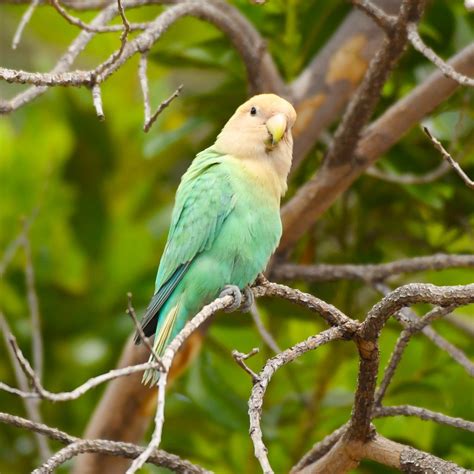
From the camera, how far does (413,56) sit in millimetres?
3316

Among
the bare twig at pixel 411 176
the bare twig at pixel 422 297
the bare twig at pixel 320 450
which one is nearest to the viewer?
the bare twig at pixel 422 297

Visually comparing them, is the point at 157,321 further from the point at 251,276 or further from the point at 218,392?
the point at 218,392

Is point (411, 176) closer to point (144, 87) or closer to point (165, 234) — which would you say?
point (165, 234)

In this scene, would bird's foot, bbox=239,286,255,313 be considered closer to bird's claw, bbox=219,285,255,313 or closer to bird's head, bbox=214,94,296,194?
bird's claw, bbox=219,285,255,313

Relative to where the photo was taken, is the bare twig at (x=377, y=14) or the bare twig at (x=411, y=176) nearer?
the bare twig at (x=377, y=14)

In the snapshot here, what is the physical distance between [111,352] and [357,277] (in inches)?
41.3

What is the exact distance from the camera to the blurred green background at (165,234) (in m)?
3.18

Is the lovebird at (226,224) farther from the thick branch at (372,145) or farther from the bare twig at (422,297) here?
the bare twig at (422,297)

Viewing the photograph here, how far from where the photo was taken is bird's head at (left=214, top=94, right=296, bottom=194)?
2.52m

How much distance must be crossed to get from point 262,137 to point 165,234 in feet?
3.83

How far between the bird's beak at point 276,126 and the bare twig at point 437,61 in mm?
395

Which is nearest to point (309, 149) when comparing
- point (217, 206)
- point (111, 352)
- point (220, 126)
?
point (220, 126)

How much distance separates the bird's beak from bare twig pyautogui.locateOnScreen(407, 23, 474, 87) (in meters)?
0.40

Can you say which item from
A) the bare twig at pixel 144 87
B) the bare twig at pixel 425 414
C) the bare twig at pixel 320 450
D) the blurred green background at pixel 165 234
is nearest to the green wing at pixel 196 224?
the bare twig at pixel 144 87
